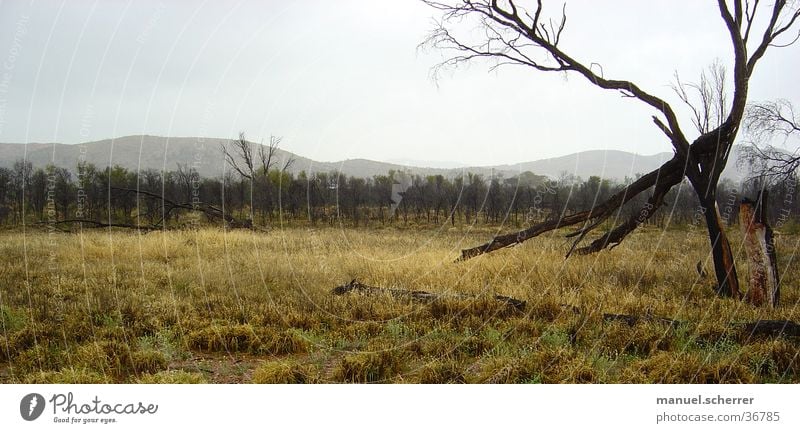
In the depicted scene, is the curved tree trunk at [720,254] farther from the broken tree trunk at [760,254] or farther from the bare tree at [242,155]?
the bare tree at [242,155]

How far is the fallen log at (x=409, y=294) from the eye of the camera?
571 cm

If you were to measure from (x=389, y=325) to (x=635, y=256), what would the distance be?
6.59 m

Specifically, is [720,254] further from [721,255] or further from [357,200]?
[357,200]

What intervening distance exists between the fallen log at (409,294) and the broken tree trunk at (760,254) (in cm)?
300

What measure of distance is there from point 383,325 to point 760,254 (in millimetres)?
4733

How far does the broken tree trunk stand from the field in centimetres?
30

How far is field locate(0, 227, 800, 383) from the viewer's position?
158 inches

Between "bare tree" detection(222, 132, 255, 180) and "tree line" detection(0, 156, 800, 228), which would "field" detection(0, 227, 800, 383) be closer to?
"bare tree" detection(222, 132, 255, 180)

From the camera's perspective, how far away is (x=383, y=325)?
5164mm
